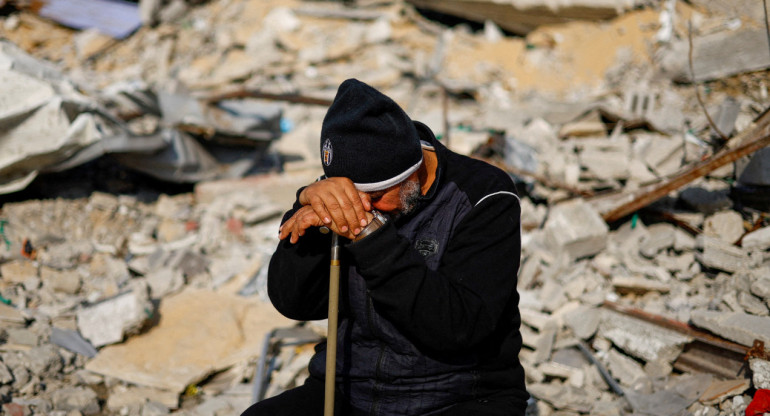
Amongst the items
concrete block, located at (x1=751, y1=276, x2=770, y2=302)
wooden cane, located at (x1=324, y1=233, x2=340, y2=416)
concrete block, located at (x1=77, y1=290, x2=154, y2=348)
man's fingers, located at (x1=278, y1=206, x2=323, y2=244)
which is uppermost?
man's fingers, located at (x1=278, y1=206, x2=323, y2=244)

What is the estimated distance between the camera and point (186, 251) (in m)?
5.31

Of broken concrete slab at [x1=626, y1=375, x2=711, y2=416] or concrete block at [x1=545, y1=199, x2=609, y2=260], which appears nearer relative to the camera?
broken concrete slab at [x1=626, y1=375, x2=711, y2=416]

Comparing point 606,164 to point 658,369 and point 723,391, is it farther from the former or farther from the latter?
point 723,391

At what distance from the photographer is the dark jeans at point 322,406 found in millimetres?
2107

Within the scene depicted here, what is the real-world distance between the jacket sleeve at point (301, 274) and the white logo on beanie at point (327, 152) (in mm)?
302

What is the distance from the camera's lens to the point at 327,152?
2.00 metres

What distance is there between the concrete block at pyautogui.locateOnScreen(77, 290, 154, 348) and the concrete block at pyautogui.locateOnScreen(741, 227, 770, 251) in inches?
185

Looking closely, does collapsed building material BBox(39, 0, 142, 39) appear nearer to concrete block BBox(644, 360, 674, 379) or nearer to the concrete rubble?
the concrete rubble

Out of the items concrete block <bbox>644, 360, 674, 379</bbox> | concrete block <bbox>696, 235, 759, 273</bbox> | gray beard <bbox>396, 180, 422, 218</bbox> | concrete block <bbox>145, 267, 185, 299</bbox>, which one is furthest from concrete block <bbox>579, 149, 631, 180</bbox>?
concrete block <bbox>145, 267, 185, 299</bbox>

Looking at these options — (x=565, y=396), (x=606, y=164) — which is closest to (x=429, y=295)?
(x=565, y=396)

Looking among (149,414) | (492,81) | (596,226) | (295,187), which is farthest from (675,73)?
(149,414)

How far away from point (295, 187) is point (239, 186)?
2.21ft

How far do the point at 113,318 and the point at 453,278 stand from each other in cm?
312

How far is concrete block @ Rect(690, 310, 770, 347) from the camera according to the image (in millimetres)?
3006
